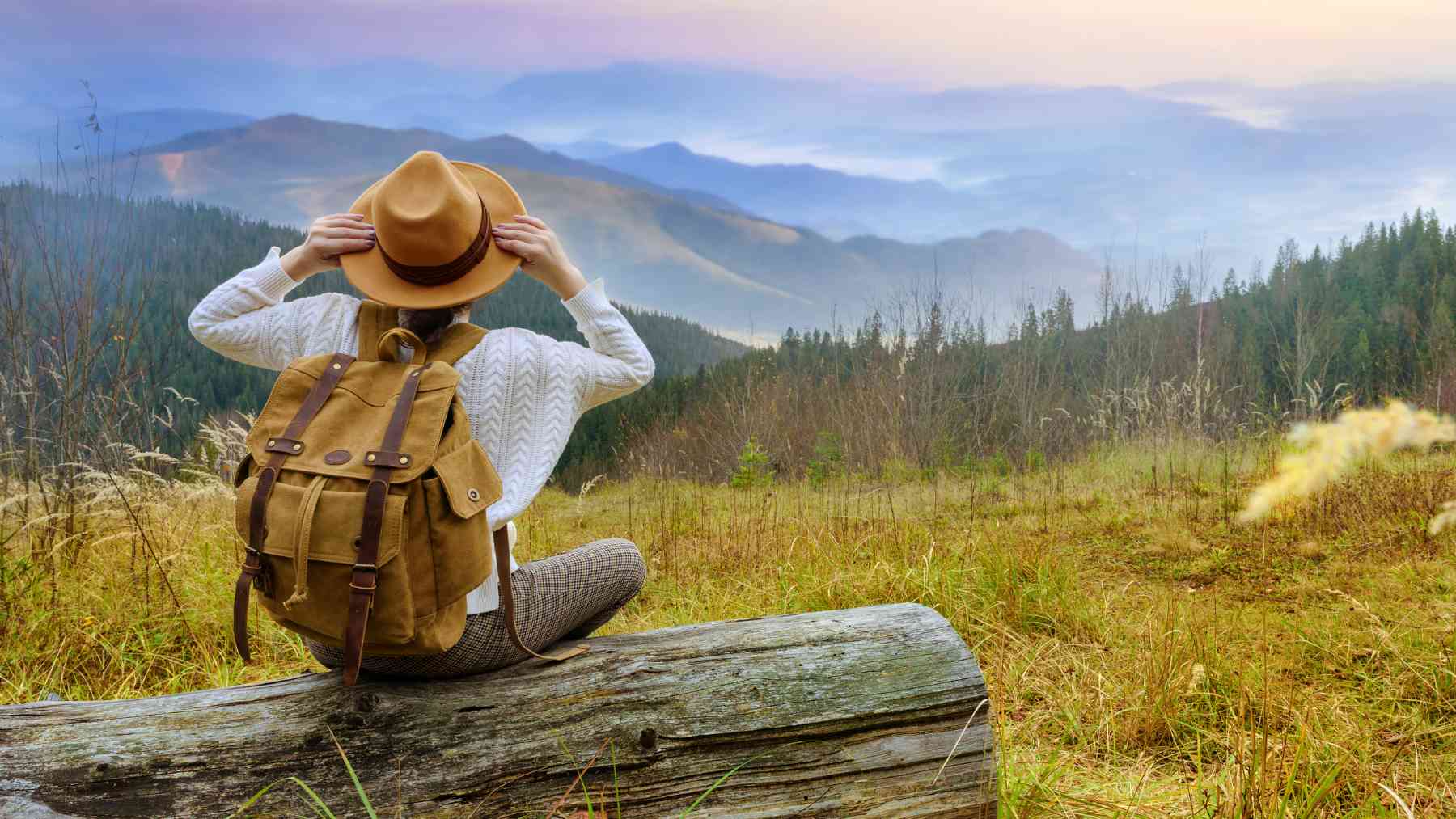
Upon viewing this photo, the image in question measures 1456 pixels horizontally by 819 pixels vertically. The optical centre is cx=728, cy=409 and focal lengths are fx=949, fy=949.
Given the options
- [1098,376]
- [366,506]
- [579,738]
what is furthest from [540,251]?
[1098,376]

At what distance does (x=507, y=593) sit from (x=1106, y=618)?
2852mm

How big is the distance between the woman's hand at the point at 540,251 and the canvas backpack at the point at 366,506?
1.20ft

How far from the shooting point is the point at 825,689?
2219 millimetres

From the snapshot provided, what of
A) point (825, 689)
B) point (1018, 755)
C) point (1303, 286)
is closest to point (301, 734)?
point (825, 689)

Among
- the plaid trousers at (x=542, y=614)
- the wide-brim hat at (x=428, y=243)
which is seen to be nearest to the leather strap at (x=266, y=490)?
the wide-brim hat at (x=428, y=243)

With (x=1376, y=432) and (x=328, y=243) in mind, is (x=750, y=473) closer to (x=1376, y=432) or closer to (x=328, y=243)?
(x=328, y=243)

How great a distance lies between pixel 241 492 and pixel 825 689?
1.32 metres

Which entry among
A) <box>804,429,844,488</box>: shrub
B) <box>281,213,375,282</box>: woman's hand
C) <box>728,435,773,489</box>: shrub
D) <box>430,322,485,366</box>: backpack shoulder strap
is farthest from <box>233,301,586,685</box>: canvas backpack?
<box>804,429,844,488</box>: shrub

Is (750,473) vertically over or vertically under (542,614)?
under

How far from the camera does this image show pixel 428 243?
78.3 inches

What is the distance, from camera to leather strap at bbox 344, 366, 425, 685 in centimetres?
170

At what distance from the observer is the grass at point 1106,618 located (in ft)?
8.86

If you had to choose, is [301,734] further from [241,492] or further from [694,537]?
[694,537]

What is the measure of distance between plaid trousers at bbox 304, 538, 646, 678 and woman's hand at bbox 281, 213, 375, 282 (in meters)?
0.84
